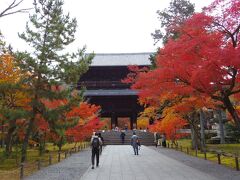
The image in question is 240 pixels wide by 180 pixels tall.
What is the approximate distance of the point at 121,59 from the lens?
5194 cm

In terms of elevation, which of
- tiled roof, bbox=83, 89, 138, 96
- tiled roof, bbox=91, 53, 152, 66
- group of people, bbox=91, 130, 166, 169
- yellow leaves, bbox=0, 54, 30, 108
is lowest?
group of people, bbox=91, 130, 166, 169

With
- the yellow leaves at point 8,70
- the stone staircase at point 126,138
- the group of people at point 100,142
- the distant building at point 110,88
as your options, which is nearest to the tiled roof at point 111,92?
the distant building at point 110,88

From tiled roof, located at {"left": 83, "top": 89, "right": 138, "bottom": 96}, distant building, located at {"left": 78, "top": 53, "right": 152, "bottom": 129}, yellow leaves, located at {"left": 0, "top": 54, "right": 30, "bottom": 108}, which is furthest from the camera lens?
distant building, located at {"left": 78, "top": 53, "right": 152, "bottom": 129}

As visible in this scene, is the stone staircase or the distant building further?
the distant building

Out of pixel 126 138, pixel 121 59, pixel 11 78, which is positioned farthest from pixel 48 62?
pixel 121 59

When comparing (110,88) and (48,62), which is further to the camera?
(110,88)

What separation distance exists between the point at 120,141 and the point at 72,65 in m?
20.3

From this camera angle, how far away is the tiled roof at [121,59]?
49.0 metres

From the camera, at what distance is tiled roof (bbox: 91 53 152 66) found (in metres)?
49.0

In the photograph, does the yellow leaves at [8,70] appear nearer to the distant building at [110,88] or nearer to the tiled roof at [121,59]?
the distant building at [110,88]

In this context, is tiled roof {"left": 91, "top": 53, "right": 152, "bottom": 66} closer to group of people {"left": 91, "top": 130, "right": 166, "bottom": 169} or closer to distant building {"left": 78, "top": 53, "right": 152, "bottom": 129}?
distant building {"left": 78, "top": 53, "right": 152, "bottom": 129}

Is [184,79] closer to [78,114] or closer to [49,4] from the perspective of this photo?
[49,4]

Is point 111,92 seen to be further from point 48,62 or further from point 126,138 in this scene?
point 48,62

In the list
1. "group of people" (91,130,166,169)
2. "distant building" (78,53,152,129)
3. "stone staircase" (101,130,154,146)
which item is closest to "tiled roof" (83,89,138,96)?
"distant building" (78,53,152,129)
